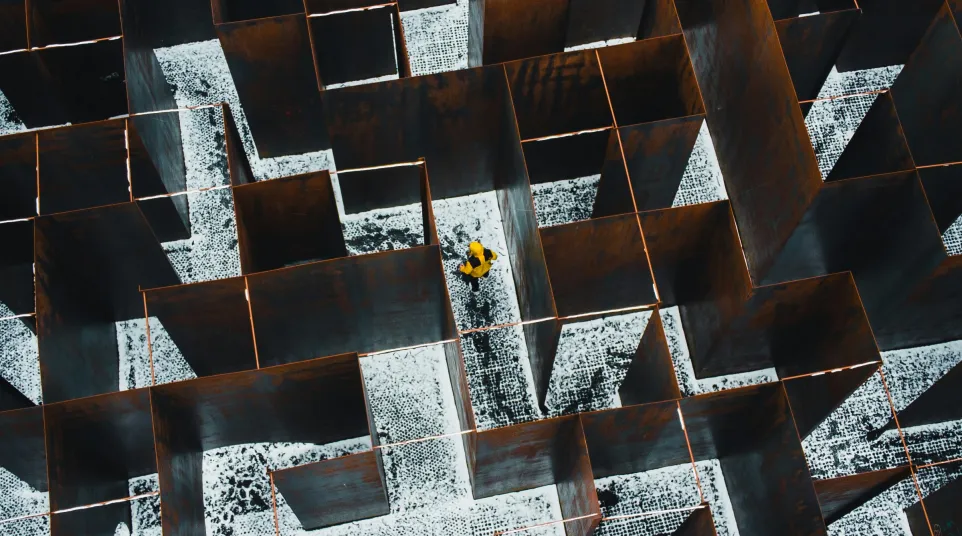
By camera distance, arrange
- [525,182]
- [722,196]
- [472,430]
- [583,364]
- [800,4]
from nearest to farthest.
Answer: [472,430] < [525,182] < [583,364] < [722,196] < [800,4]

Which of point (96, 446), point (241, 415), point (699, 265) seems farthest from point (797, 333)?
point (96, 446)

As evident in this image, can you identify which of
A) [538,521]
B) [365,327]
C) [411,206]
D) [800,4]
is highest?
[800,4]

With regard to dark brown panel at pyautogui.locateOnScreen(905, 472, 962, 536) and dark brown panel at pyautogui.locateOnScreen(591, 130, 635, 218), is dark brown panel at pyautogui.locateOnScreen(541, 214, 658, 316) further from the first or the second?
dark brown panel at pyautogui.locateOnScreen(905, 472, 962, 536)

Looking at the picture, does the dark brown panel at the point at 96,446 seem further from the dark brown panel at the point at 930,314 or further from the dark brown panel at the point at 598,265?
the dark brown panel at the point at 930,314

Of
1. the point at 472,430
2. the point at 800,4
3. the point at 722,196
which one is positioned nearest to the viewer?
the point at 472,430

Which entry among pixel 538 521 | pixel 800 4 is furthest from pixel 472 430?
pixel 800 4

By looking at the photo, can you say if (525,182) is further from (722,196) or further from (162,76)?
(162,76)
